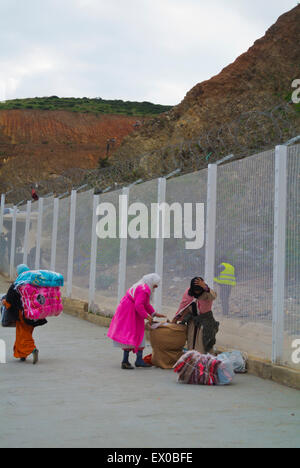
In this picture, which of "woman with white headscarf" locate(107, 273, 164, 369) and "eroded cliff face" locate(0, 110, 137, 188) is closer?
"woman with white headscarf" locate(107, 273, 164, 369)

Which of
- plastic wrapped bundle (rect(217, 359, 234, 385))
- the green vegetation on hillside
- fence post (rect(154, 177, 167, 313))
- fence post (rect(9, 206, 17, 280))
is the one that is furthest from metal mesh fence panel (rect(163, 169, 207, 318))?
the green vegetation on hillside

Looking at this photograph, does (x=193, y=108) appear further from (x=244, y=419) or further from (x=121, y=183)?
(x=244, y=419)

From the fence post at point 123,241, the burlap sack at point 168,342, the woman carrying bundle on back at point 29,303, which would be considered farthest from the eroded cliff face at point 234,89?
the burlap sack at point 168,342

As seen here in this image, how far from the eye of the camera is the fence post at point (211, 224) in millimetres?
7535

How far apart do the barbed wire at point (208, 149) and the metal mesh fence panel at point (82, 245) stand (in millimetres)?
420

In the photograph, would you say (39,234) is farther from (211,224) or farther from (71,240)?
(211,224)

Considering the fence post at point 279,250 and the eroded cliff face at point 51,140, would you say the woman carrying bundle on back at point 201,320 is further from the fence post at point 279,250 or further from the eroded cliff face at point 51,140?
the eroded cliff face at point 51,140

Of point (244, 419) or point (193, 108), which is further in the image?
point (193, 108)

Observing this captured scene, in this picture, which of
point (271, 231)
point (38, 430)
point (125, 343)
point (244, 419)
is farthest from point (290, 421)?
point (125, 343)

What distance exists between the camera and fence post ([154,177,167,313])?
9133 mm

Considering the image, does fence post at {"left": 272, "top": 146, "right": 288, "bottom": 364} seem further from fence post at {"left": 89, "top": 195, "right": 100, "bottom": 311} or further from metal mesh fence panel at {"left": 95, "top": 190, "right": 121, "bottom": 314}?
fence post at {"left": 89, "top": 195, "right": 100, "bottom": 311}

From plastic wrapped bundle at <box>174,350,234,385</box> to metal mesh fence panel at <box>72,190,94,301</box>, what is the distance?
7040mm

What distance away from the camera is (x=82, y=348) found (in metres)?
8.66
